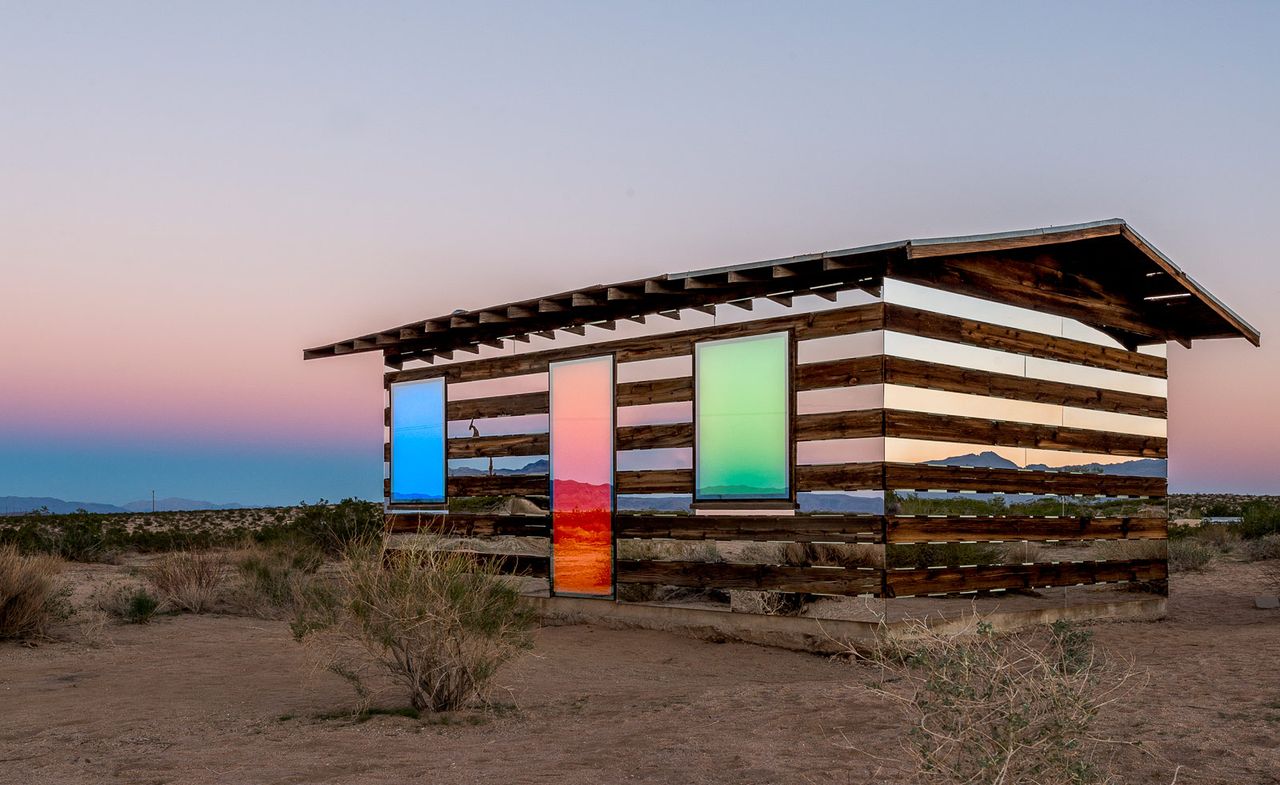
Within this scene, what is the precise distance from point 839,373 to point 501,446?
436 cm

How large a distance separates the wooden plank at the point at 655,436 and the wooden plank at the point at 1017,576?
2255 mm

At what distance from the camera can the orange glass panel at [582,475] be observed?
1049cm

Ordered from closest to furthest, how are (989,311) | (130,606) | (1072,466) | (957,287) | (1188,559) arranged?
(957,287)
(989,311)
(1072,466)
(130,606)
(1188,559)

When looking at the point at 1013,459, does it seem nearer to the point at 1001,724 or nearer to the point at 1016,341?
the point at 1016,341

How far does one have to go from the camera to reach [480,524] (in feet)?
38.5

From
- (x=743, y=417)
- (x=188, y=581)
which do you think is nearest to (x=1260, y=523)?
(x=743, y=417)

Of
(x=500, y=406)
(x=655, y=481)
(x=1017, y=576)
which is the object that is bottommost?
(x=1017, y=576)

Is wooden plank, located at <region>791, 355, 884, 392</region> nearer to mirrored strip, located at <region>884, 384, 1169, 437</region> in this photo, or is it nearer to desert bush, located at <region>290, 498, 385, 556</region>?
mirrored strip, located at <region>884, 384, 1169, 437</region>

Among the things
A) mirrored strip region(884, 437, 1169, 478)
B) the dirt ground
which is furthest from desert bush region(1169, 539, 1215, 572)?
the dirt ground

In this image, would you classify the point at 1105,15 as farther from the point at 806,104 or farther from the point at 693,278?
the point at 693,278

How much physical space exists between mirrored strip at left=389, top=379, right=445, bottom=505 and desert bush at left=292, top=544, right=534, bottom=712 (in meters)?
5.82

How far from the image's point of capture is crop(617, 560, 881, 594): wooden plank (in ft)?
27.3

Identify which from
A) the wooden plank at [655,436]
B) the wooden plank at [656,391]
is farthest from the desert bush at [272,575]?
the wooden plank at [656,391]

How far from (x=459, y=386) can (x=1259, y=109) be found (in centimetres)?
958
